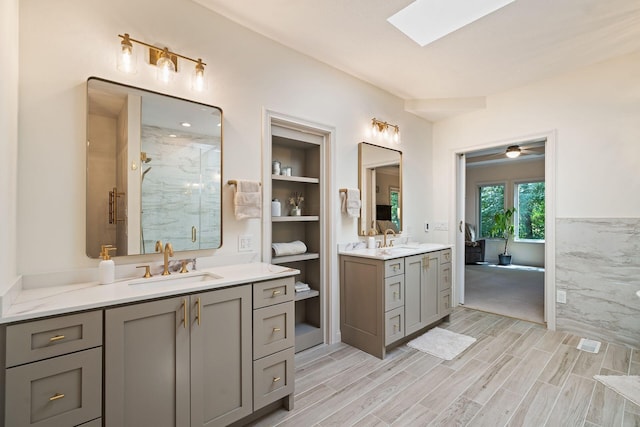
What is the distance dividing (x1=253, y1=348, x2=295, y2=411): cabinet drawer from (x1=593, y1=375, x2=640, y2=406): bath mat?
2.33 meters

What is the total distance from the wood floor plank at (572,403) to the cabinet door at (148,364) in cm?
218

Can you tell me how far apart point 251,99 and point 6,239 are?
66.3 inches

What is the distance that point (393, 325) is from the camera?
8.67 feet

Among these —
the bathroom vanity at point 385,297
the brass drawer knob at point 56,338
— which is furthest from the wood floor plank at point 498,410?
the brass drawer knob at point 56,338

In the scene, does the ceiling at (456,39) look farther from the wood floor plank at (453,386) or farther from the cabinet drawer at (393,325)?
the wood floor plank at (453,386)

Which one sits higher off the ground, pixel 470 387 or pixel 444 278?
pixel 444 278

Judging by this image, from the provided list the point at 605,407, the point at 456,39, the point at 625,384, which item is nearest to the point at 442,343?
the point at 605,407

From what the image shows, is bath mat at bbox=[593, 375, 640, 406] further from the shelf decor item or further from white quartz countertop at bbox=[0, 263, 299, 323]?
the shelf decor item

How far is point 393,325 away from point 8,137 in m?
2.82

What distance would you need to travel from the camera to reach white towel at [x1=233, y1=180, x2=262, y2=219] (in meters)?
2.12

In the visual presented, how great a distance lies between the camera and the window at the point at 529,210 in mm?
7066

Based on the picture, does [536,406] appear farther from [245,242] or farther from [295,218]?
[245,242]

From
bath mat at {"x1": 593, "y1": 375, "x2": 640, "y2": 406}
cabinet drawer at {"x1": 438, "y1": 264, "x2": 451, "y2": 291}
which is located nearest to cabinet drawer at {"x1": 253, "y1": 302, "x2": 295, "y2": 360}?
cabinet drawer at {"x1": 438, "y1": 264, "x2": 451, "y2": 291}

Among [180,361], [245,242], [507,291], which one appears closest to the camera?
[180,361]
